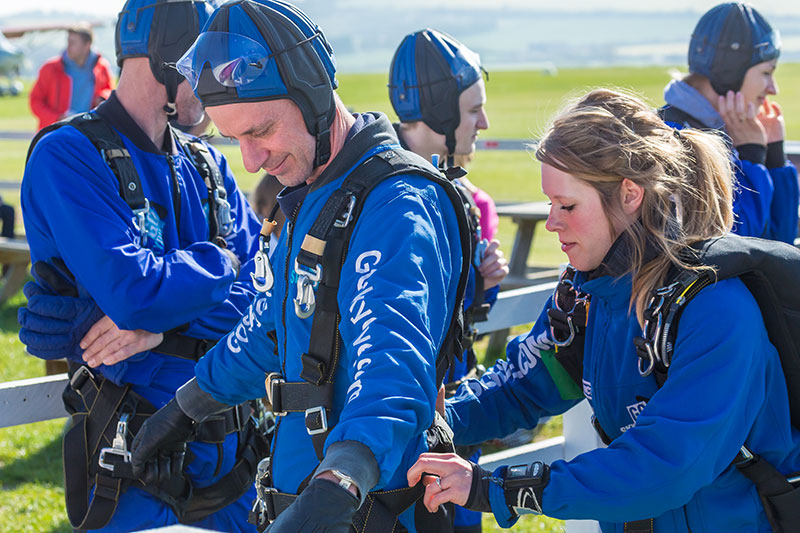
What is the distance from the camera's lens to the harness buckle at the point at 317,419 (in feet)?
7.40

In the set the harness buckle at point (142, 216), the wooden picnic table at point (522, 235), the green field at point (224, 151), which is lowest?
the green field at point (224, 151)

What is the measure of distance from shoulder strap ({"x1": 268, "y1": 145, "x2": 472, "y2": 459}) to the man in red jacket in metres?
12.9

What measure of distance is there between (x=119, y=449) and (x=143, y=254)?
2.39 ft

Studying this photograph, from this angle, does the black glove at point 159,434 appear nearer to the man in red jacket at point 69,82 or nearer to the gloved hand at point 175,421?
the gloved hand at point 175,421

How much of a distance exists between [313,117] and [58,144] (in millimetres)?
1293

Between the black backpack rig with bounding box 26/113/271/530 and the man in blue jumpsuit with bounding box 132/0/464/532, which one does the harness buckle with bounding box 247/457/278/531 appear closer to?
the man in blue jumpsuit with bounding box 132/0/464/532

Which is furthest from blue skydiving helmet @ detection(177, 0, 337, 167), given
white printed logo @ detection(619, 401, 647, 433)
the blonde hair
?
white printed logo @ detection(619, 401, 647, 433)

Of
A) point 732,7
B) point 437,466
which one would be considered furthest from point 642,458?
point 732,7

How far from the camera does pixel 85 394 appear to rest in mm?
3424

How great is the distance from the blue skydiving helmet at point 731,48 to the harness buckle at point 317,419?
363 cm

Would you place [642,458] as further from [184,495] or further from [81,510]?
[81,510]

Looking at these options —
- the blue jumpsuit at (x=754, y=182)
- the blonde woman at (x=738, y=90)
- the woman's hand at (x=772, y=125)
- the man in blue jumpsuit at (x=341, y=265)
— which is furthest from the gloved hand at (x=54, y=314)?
the woman's hand at (x=772, y=125)

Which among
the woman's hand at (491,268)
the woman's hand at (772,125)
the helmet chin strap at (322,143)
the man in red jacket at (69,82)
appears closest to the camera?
the helmet chin strap at (322,143)

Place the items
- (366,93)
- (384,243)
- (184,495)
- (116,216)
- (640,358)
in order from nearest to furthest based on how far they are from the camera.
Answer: (384,243), (640,358), (116,216), (184,495), (366,93)
